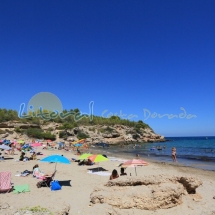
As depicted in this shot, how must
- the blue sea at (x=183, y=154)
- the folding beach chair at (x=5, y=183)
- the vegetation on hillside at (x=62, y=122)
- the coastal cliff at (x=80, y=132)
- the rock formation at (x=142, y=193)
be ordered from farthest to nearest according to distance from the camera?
the vegetation on hillside at (x=62, y=122), the coastal cliff at (x=80, y=132), the blue sea at (x=183, y=154), the folding beach chair at (x=5, y=183), the rock formation at (x=142, y=193)

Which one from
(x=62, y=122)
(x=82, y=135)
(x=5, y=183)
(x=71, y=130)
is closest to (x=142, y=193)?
(x=5, y=183)

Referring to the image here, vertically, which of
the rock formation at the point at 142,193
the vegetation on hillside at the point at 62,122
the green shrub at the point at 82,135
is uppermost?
the vegetation on hillside at the point at 62,122

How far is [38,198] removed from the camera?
8477 millimetres

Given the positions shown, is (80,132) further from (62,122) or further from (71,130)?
(62,122)

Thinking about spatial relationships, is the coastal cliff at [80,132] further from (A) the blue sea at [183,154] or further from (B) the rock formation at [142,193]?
(B) the rock formation at [142,193]

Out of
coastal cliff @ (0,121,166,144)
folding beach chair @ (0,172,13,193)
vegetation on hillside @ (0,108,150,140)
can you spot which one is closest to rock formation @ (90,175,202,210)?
folding beach chair @ (0,172,13,193)

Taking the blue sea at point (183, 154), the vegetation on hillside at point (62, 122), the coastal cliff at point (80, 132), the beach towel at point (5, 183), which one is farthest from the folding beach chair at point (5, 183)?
the vegetation on hillside at point (62, 122)

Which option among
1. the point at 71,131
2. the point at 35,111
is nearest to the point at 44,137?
the point at 71,131

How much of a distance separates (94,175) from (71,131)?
5676 centimetres

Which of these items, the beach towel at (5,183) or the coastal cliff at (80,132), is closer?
the beach towel at (5,183)

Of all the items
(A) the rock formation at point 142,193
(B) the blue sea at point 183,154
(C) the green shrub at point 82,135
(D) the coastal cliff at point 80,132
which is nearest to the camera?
(A) the rock formation at point 142,193

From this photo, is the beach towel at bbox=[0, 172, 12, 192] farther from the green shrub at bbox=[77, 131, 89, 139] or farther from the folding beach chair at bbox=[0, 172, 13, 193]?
the green shrub at bbox=[77, 131, 89, 139]

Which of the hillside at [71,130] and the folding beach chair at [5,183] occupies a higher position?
the hillside at [71,130]

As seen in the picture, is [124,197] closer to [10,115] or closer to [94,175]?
[94,175]
